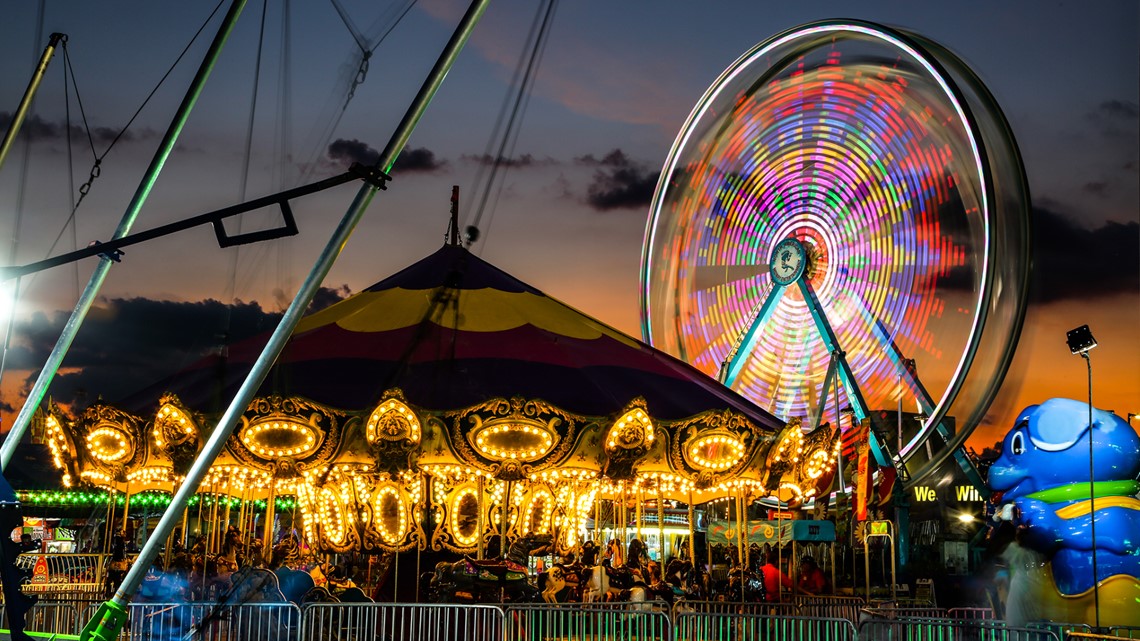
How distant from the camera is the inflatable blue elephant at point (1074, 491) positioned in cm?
1435

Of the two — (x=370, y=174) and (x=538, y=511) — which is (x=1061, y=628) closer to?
(x=370, y=174)

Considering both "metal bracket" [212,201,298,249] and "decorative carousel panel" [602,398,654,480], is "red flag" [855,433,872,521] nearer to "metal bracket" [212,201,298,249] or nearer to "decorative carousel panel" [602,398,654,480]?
"decorative carousel panel" [602,398,654,480]

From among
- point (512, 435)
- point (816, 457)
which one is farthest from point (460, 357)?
point (816, 457)

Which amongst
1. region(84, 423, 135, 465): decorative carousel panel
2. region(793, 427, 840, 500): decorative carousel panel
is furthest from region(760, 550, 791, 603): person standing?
region(84, 423, 135, 465): decorative carousel panel

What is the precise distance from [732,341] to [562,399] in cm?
1112

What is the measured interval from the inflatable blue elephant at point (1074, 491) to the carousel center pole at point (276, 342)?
10.1 m

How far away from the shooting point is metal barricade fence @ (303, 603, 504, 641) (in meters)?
9.88

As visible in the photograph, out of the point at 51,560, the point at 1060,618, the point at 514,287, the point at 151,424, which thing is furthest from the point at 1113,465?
the point at 51,560

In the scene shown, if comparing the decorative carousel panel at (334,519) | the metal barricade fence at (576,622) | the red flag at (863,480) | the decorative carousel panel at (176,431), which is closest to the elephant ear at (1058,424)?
the red flag at (863,480)

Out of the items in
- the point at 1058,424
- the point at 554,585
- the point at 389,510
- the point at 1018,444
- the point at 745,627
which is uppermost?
the point at 1058,424

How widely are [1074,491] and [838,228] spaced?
6958mm

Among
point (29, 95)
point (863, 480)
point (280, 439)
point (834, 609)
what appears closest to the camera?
point (29, 95)

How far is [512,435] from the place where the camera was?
38.9ft

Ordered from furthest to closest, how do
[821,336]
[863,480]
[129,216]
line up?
[821,336] → [863,480] → [129,216]
